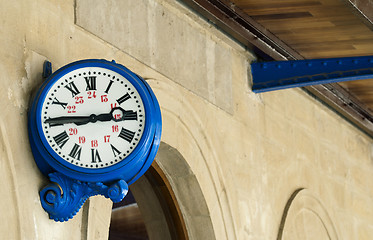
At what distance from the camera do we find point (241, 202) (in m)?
6.66

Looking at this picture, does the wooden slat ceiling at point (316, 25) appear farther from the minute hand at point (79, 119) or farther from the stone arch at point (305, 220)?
the minute hand at point (79, 119)

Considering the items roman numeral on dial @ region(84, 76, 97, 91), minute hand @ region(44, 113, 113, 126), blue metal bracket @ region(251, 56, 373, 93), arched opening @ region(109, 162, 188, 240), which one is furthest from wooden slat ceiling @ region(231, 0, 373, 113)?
minute hand @ region(44, 113, 113, 126)

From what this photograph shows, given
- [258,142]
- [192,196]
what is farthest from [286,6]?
[192,196]

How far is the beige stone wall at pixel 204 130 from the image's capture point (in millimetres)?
4566

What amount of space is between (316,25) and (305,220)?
1.92 meters

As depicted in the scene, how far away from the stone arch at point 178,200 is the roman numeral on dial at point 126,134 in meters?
1.45

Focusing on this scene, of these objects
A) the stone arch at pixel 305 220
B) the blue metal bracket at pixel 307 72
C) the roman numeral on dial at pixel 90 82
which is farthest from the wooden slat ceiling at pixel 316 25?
the roman numeral on dial at pixel 90 82

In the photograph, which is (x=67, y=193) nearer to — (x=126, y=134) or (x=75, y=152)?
(x=75, y=152)

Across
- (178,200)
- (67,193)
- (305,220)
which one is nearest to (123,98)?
(67,193)

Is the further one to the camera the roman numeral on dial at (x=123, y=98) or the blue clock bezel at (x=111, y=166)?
the roman numeral on dial at (x=123, y=98)

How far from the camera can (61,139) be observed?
14.7 feet

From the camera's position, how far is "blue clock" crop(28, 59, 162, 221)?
4.46 m

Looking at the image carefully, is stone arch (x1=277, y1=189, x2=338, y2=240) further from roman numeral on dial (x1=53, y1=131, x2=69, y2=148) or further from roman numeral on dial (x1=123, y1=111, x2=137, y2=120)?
roman numeral on dial (x1=53, y1=131, x2=69, y2=148)

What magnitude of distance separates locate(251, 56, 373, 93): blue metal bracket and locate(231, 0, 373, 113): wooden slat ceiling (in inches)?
12.0
